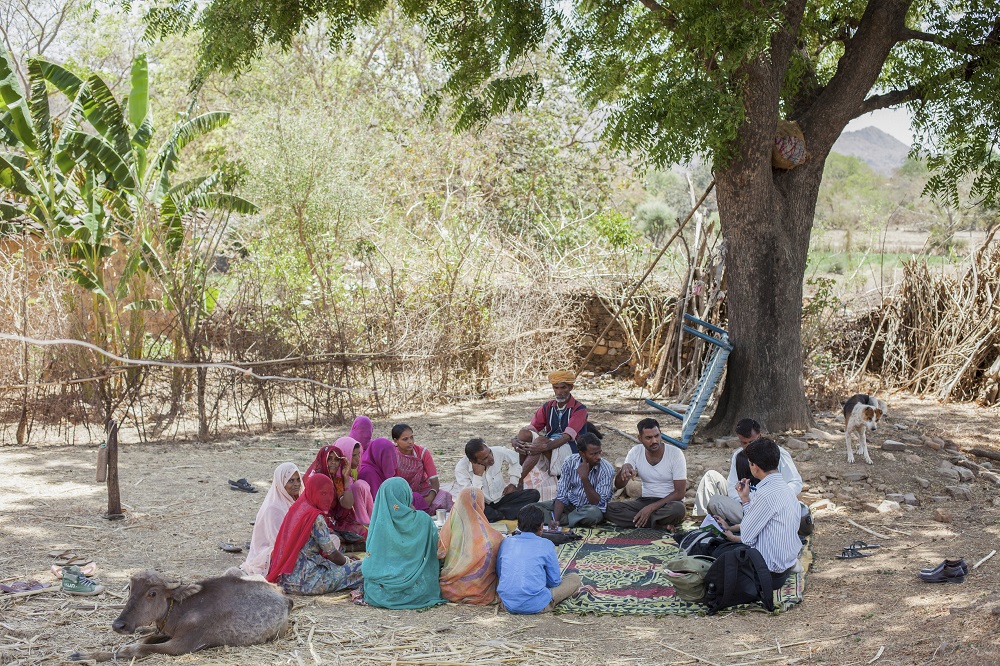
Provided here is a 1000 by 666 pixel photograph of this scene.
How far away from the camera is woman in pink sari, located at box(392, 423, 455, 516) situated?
6.93 metres

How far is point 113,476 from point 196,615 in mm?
2560

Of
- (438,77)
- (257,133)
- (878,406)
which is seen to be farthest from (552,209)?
(878,406)

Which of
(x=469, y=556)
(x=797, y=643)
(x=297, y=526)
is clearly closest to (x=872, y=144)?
(x=469, y=556)

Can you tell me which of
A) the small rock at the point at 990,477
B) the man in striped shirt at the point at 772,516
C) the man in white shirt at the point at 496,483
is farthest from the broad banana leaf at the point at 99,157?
the small rock at the point at 990,477

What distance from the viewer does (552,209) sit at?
63.9 feet

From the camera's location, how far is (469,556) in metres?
5.41

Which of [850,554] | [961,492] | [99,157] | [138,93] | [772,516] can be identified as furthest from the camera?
[138,93]

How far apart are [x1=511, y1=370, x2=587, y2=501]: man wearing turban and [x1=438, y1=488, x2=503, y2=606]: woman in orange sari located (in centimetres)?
199

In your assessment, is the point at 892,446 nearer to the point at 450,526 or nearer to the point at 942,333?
the point at 942,333

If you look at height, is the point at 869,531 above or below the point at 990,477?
below

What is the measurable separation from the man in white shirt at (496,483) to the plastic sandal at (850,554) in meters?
2.35

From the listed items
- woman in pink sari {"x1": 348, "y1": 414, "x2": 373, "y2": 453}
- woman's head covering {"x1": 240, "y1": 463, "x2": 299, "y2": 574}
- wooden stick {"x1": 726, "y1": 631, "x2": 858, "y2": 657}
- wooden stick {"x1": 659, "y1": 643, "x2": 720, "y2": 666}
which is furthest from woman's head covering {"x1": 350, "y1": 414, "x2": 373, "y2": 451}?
wooden stick {"x1": 726, "y1": 631, "x2": 858, "y2": 657}

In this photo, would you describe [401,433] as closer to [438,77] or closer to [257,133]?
[257,133]

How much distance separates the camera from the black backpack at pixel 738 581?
201 inches
